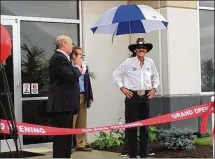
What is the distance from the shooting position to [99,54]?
9906 millimetres

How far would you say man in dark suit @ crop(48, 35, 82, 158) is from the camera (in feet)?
A: 20.6

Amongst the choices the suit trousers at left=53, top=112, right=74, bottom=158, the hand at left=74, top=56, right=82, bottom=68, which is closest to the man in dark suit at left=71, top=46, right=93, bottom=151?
the hand at left=74, top=56, right=82, bottom=68

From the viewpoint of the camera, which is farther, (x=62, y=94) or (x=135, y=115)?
(x=135, y=115)

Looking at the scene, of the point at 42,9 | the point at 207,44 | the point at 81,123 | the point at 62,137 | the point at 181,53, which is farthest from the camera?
the point at 207,44

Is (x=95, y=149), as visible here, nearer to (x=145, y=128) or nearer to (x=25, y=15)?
(x=145, y=128)

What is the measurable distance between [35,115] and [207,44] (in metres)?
4.11

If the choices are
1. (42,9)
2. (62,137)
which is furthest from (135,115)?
(42,9)

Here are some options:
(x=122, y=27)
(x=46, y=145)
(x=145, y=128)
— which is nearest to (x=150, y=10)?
(x=122, y=27)

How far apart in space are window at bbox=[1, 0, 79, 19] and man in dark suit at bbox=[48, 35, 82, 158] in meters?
3.02

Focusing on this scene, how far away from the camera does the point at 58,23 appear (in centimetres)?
964

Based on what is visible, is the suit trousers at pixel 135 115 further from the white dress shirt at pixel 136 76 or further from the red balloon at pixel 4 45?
the red balloon at pixel 4 45

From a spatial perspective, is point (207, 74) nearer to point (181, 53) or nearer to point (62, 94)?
point (181, 53)

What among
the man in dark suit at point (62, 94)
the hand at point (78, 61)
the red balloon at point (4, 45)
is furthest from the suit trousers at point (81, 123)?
the red balloon at point (4, 45)

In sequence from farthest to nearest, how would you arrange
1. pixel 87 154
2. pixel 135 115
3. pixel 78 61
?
pixel 87 154 → pixel 135 115 → pixel 78 61
